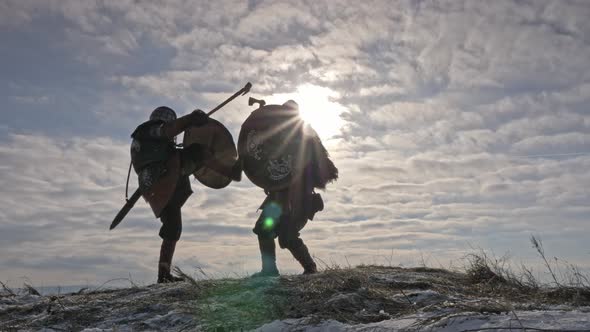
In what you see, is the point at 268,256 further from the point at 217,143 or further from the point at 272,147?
the point at 217,143

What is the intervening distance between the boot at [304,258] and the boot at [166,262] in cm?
149

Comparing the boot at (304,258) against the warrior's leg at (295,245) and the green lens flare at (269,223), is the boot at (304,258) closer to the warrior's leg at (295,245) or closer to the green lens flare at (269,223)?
the warrior's leg at (295,245)

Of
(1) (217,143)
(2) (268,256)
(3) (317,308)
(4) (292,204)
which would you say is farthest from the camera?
(1) (217,143)

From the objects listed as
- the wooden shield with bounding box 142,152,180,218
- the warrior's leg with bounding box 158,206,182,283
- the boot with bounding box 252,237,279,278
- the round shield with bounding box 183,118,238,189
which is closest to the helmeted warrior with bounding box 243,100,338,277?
the boot with bounding box 252,237,279,278

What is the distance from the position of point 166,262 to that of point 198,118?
1723mm

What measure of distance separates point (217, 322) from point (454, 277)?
3100 mm

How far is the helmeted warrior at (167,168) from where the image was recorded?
20.5ft

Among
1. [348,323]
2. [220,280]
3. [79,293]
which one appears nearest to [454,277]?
[220,280]

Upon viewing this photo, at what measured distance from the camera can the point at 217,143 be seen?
265 inches

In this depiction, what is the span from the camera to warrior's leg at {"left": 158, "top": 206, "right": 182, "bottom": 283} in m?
6.36

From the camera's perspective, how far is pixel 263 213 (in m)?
5.72

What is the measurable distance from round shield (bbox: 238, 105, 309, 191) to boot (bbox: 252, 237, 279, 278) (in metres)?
0.57

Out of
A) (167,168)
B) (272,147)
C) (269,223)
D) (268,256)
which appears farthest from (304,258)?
(167,168)

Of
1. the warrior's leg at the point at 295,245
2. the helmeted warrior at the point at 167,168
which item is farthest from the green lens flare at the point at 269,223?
the helmeted warrior at the point at 167,168
